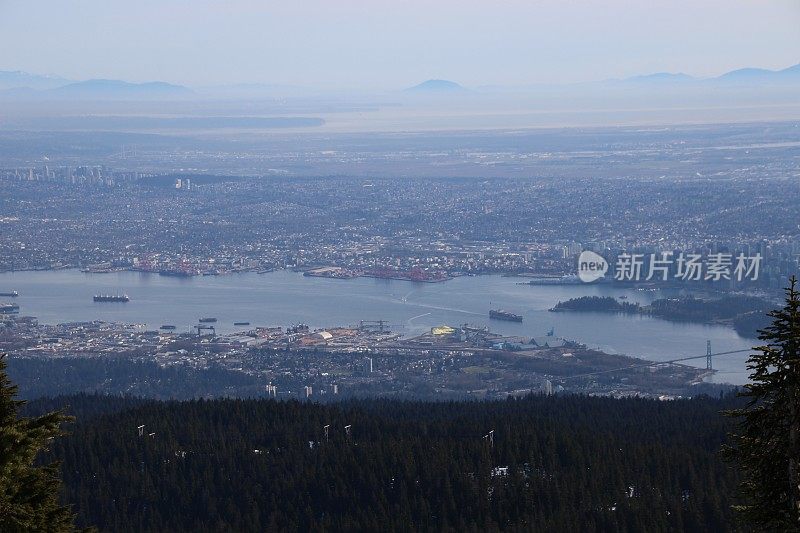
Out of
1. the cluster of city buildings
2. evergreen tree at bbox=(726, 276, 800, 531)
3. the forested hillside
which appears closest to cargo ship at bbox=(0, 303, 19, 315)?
the cluster of city buildings

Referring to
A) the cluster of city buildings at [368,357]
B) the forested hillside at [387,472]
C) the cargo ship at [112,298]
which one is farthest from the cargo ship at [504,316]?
the forested hillside at [387,472]

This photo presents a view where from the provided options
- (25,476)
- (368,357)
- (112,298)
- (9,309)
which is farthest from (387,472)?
(112,298)

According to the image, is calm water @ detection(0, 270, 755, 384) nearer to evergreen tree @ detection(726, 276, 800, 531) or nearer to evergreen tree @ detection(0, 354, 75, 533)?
evergreen tree @ detection(726, 276, 800, 531)

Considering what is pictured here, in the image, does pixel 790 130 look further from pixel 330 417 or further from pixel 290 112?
pixel 330 417

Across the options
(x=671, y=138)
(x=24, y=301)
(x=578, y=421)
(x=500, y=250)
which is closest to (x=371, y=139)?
(x=671, y=138)

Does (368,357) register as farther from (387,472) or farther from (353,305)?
(387,472)

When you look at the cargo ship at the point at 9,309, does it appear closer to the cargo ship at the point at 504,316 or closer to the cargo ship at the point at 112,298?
the cargo ship at the point at 112,298
